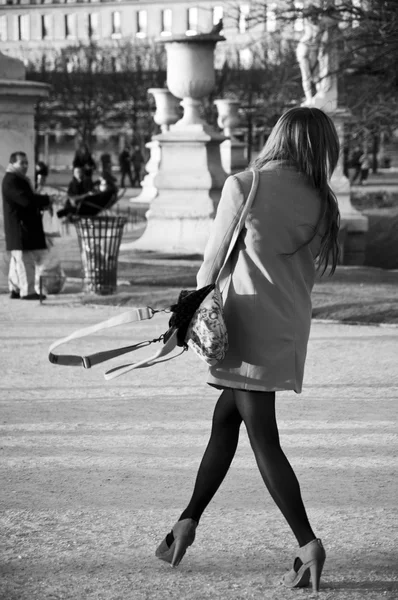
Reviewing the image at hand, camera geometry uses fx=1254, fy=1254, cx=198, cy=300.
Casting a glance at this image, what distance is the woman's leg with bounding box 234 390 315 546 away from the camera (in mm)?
4480

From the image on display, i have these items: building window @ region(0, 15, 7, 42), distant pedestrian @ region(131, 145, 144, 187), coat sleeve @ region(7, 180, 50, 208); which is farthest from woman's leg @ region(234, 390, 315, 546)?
building window @ region(0, 15, 7, 42)

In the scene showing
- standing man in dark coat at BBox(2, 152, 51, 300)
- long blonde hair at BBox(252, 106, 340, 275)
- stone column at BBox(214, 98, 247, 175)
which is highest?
long blonde hair at BBox(252, 106, 340, 275)

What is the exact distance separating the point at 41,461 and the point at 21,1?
135104 millimetres

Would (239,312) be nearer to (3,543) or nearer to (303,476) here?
(3,543)

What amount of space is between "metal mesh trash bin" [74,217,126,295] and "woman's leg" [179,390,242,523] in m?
8.62

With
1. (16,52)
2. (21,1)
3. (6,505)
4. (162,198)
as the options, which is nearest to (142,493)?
(6,505)

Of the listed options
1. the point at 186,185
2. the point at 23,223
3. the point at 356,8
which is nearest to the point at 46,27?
the point at 186,185

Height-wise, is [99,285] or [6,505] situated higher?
[6,505]

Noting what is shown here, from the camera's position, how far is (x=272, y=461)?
4496 mm

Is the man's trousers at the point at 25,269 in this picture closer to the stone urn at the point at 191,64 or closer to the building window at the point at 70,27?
the stone urn at the point at 191,64

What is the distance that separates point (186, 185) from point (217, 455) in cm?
1375

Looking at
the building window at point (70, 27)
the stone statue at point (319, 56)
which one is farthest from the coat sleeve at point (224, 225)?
the building window at point (70, 27)

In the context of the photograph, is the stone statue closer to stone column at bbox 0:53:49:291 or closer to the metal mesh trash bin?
stone column at bbox 0:53:49:291

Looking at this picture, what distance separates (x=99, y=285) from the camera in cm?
1342
